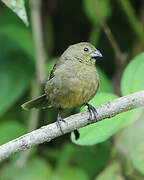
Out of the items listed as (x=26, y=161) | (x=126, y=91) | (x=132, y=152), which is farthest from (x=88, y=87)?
(x=26, y=161)

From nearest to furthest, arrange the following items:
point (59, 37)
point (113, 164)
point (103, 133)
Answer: point (103, 133) → point (113, 164) → point (59, 37)

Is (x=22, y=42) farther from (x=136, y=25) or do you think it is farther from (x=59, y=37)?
(x=136, y=25)

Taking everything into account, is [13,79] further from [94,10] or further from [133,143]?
[133,143]

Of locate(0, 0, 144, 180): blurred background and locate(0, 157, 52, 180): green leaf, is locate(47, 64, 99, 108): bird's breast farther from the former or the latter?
locate(0, 157, 52, 180): green leaf

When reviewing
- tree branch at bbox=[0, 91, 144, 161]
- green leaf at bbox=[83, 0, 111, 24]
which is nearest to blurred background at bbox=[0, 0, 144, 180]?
green leaf at bbox=[83, 0, 111, 24]

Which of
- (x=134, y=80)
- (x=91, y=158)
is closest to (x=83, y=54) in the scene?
(x=134, y=80)
